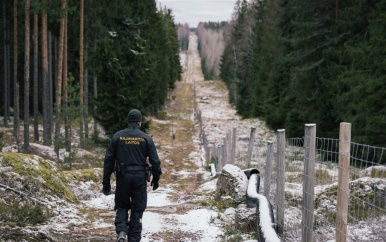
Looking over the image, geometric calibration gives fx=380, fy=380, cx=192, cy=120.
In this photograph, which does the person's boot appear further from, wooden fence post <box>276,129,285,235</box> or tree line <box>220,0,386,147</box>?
tree line <box>220,0,386,147</box>

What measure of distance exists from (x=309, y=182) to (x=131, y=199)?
2995 millimetres

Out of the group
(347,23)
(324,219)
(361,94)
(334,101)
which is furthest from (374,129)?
(324,219)

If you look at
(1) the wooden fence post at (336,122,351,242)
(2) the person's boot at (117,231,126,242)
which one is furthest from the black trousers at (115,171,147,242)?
(1) the wooden fence post at (336,122,351,242)

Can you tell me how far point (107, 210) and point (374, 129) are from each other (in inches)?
446

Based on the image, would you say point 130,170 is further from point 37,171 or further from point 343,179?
point 37,171

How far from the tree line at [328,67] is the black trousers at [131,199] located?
11656 mm

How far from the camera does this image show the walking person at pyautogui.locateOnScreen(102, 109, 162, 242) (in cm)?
606

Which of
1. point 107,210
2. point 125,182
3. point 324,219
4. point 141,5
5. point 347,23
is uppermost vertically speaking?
point 141,5

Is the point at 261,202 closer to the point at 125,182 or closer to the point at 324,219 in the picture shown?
the point at 324,219

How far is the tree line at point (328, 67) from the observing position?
15875 millimetres

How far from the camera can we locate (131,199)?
20.6 feet

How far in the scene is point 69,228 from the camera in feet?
22.9

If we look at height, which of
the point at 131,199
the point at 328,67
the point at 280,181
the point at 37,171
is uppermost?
the point at 328,67

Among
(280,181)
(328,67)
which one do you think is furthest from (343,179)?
(328,67)
